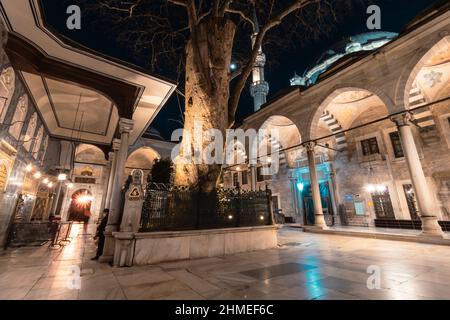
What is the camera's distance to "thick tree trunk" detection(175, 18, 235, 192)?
5590mm

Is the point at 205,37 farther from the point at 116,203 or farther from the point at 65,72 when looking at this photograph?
the point at 116,203

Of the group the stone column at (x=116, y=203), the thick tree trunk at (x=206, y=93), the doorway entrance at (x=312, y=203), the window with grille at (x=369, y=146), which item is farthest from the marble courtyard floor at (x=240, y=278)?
the doorway entrance at (x=312, y=203)

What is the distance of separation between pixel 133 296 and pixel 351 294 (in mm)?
2692

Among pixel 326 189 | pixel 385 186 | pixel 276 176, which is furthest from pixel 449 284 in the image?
pixel 276 176

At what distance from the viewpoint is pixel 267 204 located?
21.6 feet

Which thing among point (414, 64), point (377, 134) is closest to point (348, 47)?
point (377, 134)

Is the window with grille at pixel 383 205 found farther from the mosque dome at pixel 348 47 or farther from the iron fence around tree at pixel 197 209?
the mosque dome at pixel 348 47

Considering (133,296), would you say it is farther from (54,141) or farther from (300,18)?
(54,141)

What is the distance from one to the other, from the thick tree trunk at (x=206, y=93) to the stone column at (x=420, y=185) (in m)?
6.96

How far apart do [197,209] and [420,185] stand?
784 cm

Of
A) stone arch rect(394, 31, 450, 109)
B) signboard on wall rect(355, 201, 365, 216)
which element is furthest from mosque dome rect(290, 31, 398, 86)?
signboard on wall rect(355, 201, 365, 216)

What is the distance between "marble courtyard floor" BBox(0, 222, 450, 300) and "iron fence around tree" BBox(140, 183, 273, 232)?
90cm

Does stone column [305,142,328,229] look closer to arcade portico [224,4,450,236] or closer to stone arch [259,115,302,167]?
arcade portico [224,4,450,236]
